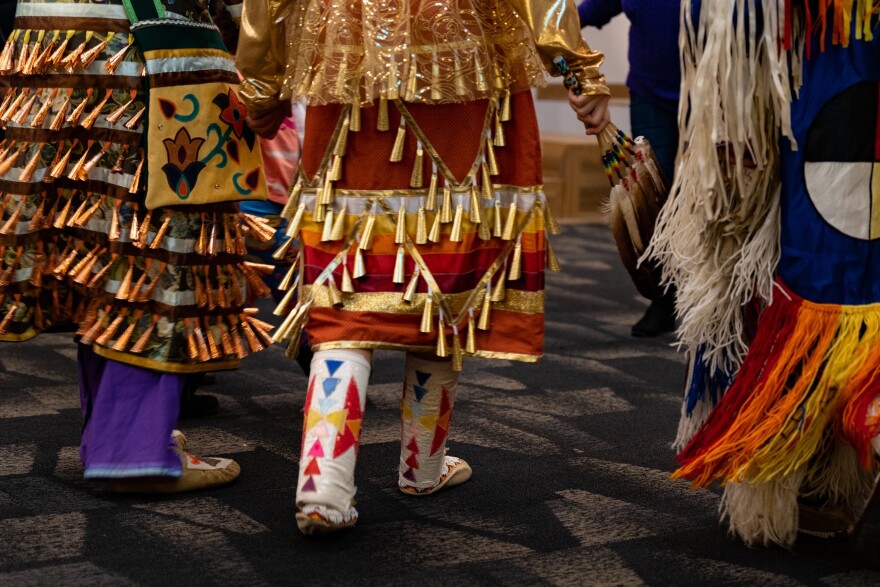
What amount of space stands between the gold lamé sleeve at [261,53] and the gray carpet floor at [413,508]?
2.22ft

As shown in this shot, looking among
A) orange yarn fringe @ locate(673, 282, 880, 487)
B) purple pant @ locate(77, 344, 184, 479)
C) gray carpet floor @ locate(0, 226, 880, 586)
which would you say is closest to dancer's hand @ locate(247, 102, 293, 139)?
purple pant @ locate(77, 344, 184, 479)

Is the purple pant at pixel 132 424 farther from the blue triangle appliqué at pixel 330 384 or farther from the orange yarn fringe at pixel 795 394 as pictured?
the orange yarn fringe at pixel 795 394

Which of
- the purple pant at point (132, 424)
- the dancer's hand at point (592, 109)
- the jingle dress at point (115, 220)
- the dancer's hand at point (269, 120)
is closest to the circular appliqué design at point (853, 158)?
the dancer's hand at point (592, 109)

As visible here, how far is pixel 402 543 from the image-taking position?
1839mm

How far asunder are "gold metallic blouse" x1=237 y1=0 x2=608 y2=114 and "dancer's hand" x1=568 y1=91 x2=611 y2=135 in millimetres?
15

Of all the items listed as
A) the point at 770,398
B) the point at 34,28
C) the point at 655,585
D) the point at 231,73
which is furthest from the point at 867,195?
the point at 34,28

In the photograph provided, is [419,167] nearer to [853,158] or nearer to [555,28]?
[555,28]

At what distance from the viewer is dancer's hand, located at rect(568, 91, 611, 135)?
1807mm

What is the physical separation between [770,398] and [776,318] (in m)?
0.12

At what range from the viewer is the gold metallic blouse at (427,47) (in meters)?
1.76

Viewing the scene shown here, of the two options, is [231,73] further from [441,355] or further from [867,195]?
[867,195]

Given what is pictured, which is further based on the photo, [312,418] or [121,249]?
[121,249]

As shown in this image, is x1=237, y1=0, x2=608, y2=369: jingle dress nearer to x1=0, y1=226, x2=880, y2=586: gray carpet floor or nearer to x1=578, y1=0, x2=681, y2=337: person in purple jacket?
x1=0, y1=226, x2=880, y2=586: gray carpet floor

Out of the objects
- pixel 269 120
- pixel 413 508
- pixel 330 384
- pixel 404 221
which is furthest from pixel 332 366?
pixel 269 120
